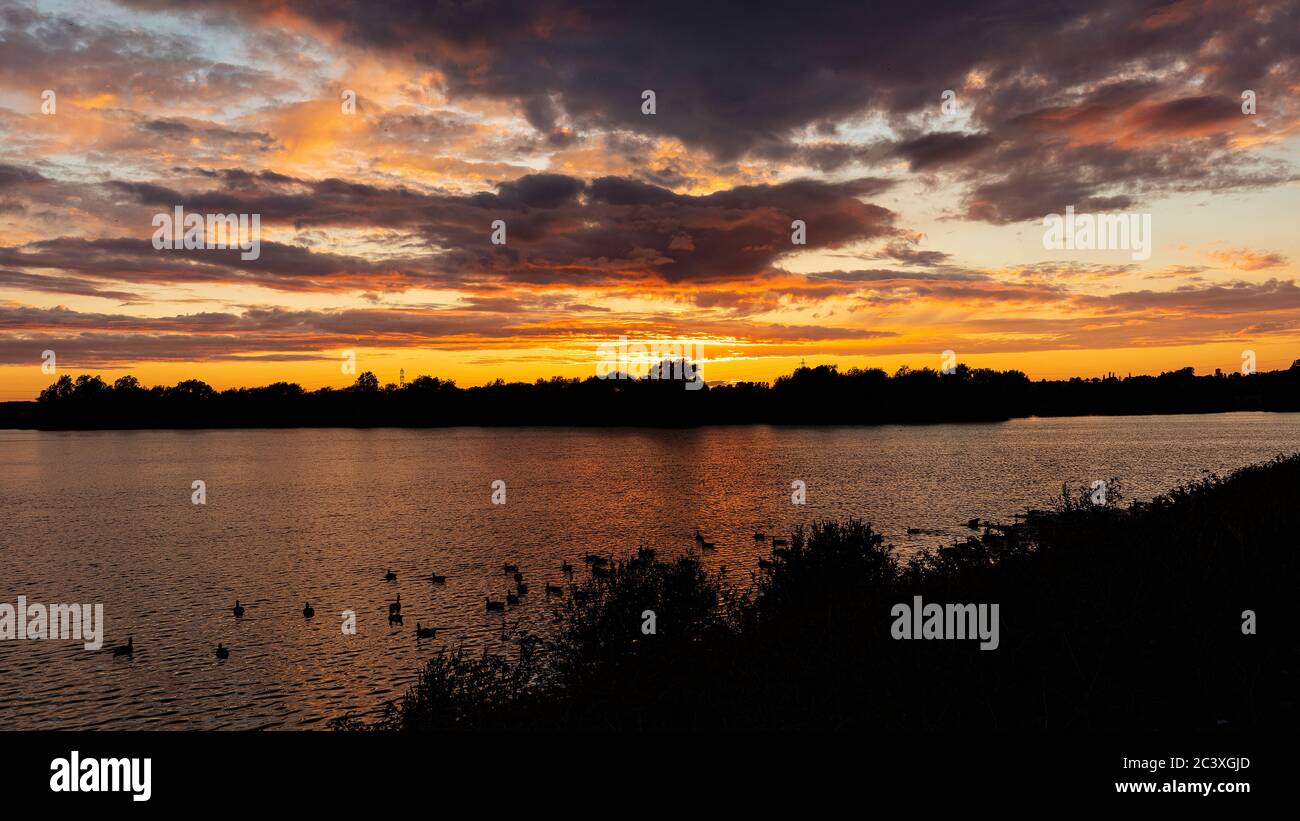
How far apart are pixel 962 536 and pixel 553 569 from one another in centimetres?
3115

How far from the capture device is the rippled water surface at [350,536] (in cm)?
3184

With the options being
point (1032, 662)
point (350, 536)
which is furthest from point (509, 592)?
point (1032, 662)

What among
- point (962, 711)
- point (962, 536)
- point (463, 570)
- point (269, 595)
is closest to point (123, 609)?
point (269, 595)

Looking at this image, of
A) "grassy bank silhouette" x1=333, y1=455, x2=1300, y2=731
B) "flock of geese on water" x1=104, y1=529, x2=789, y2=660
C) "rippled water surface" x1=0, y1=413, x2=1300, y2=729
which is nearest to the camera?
"grassy bank silhouette" x1=333, y1=455, x2=1300, y2=731

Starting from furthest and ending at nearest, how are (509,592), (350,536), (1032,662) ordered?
(350,536)
(509,592)
(1032,662)

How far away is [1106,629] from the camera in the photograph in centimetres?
Result: 1325

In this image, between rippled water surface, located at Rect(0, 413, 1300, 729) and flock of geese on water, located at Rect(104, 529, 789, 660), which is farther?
flock of geese on water, located at Rect(104, 529, 789, 660)

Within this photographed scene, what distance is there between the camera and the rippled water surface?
31.8m

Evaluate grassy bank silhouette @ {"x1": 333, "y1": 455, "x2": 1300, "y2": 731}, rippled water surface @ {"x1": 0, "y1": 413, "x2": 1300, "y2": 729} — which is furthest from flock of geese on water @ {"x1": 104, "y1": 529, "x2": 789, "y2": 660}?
grassy bank silhouette @ {"x1": 333, "y1": 455, "x2": 1300, "y2": 731}

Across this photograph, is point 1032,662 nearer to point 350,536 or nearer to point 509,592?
point 509,592

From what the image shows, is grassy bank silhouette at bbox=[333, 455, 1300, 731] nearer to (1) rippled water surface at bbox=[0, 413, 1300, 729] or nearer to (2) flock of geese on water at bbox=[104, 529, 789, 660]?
(2) flock of geese on water at bbox=[104, 529, 789, 660]

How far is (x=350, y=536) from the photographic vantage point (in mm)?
69750

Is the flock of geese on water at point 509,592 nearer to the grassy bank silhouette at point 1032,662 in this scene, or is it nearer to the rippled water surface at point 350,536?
the rippled water surface at point 350,536
